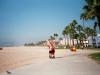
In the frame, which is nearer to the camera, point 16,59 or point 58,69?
point 58,69

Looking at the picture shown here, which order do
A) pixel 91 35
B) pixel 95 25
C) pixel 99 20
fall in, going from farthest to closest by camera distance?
pixel 91 35 < pixel 95 25 < pixel 99 20

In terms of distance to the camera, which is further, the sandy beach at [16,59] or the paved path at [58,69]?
the sandy beach at [16,59]

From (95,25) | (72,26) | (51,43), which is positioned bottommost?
(51,43)

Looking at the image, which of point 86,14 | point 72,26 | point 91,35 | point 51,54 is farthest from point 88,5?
point 91,35

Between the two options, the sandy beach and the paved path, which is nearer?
the paved path

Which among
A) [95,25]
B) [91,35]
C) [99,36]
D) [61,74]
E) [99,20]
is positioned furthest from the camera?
[91,35]

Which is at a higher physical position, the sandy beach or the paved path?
the sandy beach

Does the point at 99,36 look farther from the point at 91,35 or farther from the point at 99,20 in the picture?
the point at 99,20

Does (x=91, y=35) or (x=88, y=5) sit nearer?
(x=88, y=5)

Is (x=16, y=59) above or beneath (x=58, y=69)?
above

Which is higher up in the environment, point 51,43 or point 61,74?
point 51,43

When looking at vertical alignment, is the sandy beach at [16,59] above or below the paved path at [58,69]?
above

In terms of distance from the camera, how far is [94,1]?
37.6 meters

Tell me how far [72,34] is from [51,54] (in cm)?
10021
